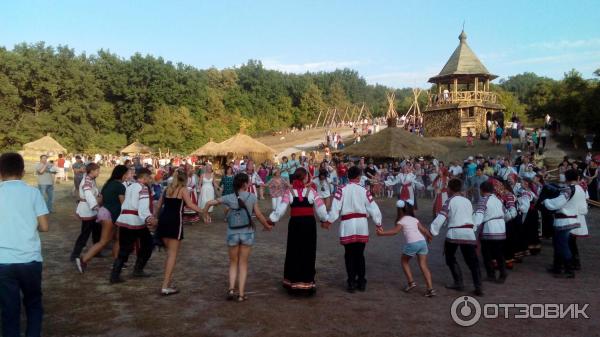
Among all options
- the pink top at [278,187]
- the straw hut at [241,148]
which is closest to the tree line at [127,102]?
the straw hut at [241,148]

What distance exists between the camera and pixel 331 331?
17.1ft

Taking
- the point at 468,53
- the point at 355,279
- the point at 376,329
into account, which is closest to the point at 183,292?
the point at 355,279

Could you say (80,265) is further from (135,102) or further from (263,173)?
(135,102)

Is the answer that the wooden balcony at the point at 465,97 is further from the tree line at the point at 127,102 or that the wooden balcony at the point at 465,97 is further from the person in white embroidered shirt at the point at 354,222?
the person in white embroidered shirt at the point at 354,222

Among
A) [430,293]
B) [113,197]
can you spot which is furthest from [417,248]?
[113,197]

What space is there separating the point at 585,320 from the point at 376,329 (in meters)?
2.61

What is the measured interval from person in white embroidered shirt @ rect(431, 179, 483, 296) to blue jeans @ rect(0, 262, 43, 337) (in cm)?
502

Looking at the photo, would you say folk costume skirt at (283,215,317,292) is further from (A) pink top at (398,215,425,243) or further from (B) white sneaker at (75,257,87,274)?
(B) white sneaker at (75,257,87,274)

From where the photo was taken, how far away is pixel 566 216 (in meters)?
7.59

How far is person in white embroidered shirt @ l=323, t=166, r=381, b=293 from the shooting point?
6.70 metres

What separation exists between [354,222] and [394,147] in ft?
54.9

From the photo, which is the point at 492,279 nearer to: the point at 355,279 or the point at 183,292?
the point at 355,279

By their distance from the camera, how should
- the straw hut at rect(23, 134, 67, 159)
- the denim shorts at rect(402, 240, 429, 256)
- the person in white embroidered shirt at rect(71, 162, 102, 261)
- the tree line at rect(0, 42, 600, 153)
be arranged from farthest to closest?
1. the tree line at rect(0, 42, 600, 153)
2. the straw hut at rect(23, 134, 67, 159)
3. the person in white embroidered shirt at rect(71, 162, 102, 261)
4. the denim shorts at rect(402, 240, 429, 256)

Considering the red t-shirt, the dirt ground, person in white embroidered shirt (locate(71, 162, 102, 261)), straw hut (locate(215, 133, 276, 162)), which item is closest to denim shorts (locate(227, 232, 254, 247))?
the dirt ground
